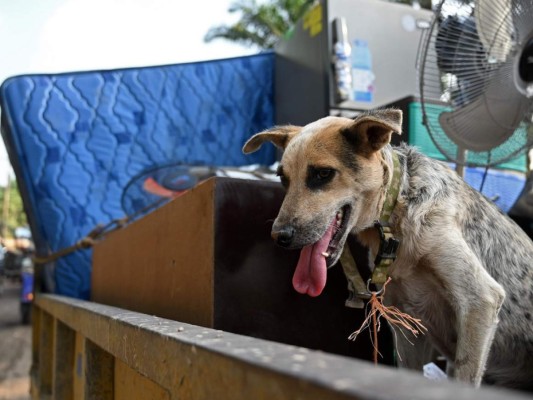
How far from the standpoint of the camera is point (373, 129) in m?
1.81

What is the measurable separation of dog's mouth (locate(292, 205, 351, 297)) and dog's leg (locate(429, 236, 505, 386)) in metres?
0.31

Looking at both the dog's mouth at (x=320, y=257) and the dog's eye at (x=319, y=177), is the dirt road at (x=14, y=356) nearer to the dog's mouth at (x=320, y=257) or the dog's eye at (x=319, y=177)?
the dog's mouth at (x=320, y=257)

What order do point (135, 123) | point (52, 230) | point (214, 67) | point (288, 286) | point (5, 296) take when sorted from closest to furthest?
1. point (288, 286)
2. point (52, 230)
3. point (135, 123)
4. point (214, 67)
5. point (5, 296)

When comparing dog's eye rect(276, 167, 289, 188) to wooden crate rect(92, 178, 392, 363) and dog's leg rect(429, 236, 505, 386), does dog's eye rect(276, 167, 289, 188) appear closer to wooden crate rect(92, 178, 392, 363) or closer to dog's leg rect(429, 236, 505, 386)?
wooden crate rect(92, 178, 392, 363)

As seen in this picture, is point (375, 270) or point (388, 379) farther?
point (375, 270)

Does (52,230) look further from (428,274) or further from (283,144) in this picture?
(428,274)

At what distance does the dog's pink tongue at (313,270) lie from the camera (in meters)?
1.71

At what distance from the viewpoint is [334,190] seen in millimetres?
1771

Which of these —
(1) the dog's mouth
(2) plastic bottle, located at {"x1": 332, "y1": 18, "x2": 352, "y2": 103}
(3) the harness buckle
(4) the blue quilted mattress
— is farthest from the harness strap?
(4) the blue quilted mattress

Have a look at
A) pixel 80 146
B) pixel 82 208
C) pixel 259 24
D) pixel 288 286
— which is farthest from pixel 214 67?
pixel 259 24

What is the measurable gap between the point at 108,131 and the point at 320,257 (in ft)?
11.3

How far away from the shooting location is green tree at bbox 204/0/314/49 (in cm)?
1773

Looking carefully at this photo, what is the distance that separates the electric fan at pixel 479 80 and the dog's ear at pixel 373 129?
0.80 meters

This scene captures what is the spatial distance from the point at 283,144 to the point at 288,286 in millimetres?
575
